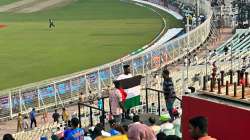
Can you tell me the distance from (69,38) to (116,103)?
33.9 m

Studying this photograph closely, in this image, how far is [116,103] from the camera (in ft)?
40.8

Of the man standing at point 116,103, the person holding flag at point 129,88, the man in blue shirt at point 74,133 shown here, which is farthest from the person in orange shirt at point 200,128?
the person holding flag at point 129,88

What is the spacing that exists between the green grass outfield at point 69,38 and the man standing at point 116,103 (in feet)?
58.0

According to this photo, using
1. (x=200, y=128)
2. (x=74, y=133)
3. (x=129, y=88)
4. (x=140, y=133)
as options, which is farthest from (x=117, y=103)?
(x=200, y=128)

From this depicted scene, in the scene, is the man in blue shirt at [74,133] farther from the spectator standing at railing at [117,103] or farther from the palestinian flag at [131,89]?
the palestinian flag at [131,89]

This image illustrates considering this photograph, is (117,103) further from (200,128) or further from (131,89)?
(200,128)

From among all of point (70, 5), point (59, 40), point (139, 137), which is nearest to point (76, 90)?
point (139, 137)

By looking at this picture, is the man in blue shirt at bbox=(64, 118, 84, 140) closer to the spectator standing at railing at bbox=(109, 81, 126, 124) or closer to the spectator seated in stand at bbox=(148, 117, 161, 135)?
the spectator seated in stand at bbox=(148, 117, 161, 135)

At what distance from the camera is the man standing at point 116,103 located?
1224 centimetres

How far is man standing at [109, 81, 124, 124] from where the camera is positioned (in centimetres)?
1224

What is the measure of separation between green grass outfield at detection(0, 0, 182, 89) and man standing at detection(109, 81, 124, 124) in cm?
1767

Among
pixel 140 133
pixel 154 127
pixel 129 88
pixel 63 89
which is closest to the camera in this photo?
pixel 140 133

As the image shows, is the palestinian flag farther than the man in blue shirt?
Yes

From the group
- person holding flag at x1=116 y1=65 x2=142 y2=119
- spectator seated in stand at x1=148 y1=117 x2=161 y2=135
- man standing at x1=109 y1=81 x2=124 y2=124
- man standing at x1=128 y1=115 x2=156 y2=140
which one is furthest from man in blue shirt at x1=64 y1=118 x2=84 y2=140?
person holding flag at x1=116 y1=65 x2=142 y2=119
